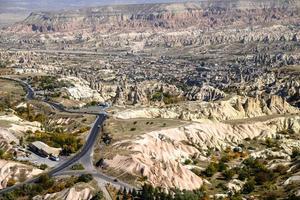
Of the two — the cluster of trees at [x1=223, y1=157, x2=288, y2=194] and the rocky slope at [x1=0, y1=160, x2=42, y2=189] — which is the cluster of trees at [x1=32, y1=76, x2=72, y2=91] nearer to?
the rocky slope at [x1=0, y1=160, x2=42, y2=189]

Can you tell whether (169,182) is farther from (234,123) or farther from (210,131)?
(234,123)

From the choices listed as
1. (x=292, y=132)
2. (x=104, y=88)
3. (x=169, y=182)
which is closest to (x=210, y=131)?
(x=292, y=132)

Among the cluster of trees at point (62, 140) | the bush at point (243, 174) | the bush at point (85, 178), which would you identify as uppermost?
the bush at point (85, 178)

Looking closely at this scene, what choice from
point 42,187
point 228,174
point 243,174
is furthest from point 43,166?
point 243,174

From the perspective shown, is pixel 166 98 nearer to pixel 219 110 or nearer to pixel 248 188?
pixel 219 110

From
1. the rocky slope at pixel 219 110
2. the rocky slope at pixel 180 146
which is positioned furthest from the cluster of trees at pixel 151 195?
the rocky slope at pixel 219 110

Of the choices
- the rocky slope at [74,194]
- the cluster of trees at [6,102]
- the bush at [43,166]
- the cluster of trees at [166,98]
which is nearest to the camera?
the rocky slope at [74,194]

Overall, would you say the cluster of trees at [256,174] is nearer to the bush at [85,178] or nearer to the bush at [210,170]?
the bush at [210,170]

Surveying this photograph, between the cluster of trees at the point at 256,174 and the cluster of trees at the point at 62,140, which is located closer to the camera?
the cluster of trees at the point at 256,174

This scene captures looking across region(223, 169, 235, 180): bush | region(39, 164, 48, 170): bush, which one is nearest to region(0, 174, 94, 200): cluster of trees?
region(39, 164, 48, 170): bush
